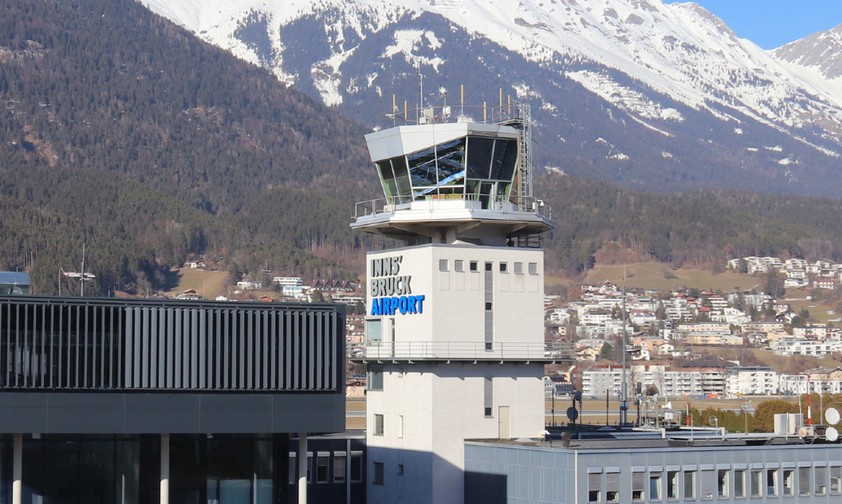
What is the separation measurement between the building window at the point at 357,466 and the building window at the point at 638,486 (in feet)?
56.6

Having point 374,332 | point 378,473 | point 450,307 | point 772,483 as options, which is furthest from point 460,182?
point 772,483

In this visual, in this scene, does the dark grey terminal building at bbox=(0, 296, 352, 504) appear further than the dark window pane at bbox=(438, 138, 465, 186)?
No

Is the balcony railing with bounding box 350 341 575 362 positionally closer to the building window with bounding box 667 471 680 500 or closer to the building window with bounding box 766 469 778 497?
the building window with bounding box 667 471 680 500

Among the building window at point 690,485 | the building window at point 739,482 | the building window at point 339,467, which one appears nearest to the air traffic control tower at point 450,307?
the building window at point 339,467

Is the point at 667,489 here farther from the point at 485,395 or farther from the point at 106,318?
the point at 106,318

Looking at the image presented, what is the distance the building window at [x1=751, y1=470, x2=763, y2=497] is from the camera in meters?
67.2

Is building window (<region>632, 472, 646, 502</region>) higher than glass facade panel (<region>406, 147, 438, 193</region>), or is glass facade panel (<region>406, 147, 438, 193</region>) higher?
glass facade panel (<region>406, 147, 438, 193</region>)

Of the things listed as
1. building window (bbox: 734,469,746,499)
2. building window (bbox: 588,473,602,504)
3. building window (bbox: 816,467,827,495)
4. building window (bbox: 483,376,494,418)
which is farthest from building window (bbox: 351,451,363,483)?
building window (bbox: 816,467,827,495)

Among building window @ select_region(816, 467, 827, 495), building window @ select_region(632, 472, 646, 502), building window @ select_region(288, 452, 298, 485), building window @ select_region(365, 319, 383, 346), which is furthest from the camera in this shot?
building window @ select_region(365, 319, 383, 346)

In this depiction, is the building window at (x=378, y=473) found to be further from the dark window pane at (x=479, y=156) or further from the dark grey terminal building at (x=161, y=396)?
the dark grey terminal building at (x=161, y=396)

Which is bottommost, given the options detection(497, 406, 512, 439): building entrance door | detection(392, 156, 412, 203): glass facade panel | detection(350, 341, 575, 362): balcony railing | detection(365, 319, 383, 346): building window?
detection(497, 406, 512, 439): building entrance door

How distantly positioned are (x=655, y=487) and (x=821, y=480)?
8.55 metres

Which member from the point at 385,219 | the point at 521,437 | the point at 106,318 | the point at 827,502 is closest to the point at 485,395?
the point at 521,437

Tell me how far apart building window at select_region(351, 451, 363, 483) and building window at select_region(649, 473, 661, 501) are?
1740 cm
